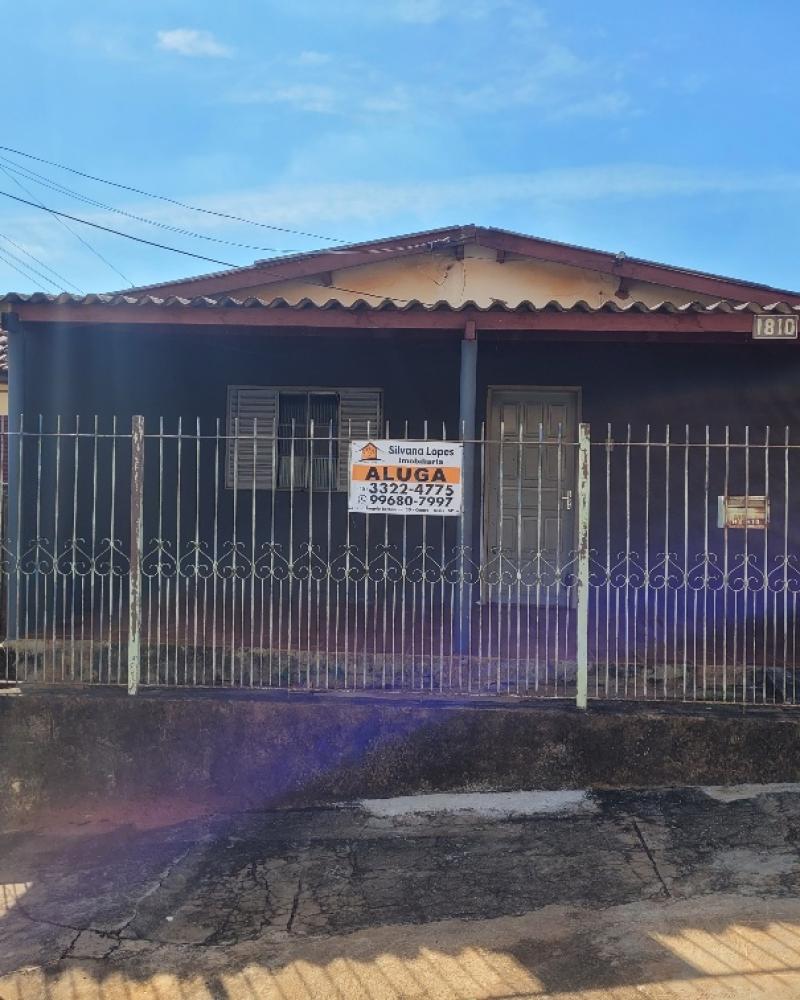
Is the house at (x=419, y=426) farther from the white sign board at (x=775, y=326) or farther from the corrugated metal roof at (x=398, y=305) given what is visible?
the white sign board at (x=775, y=326)

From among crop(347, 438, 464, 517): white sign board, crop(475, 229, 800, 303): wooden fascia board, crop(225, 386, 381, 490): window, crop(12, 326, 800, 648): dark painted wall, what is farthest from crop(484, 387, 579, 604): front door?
crop(347, 438, 464, 517): white sign board

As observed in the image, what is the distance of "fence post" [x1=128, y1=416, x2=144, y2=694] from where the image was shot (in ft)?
15.3

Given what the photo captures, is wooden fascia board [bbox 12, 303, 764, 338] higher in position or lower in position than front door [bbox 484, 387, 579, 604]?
higher

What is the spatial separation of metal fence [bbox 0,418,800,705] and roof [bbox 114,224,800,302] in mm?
1433

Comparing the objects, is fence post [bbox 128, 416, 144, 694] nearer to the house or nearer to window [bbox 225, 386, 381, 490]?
the house

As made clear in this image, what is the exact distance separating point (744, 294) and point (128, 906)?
702 centimetres

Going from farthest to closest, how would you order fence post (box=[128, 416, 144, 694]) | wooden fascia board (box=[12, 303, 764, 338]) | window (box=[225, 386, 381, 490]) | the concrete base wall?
window (box=[225, 386, 381, 490])
wooden fascia board (box=[12, 303, 764, 338])
fence post (box=[128, 416, 144, 694])
the concrete base wall

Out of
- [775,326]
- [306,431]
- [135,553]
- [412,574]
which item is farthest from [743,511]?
[306,431]

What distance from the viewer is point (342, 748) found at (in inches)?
177

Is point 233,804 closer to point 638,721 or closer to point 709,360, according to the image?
point 638,721

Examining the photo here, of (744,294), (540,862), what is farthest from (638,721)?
(744,294)

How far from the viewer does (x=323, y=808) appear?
4426mm

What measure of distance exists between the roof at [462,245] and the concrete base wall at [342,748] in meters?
4.50

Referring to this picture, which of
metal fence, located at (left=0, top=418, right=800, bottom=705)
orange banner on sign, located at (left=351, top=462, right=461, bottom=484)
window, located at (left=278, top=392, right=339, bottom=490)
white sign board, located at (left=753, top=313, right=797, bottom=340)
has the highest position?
white sign board, located at (left=753, top=313, right=797, bottom=340)
